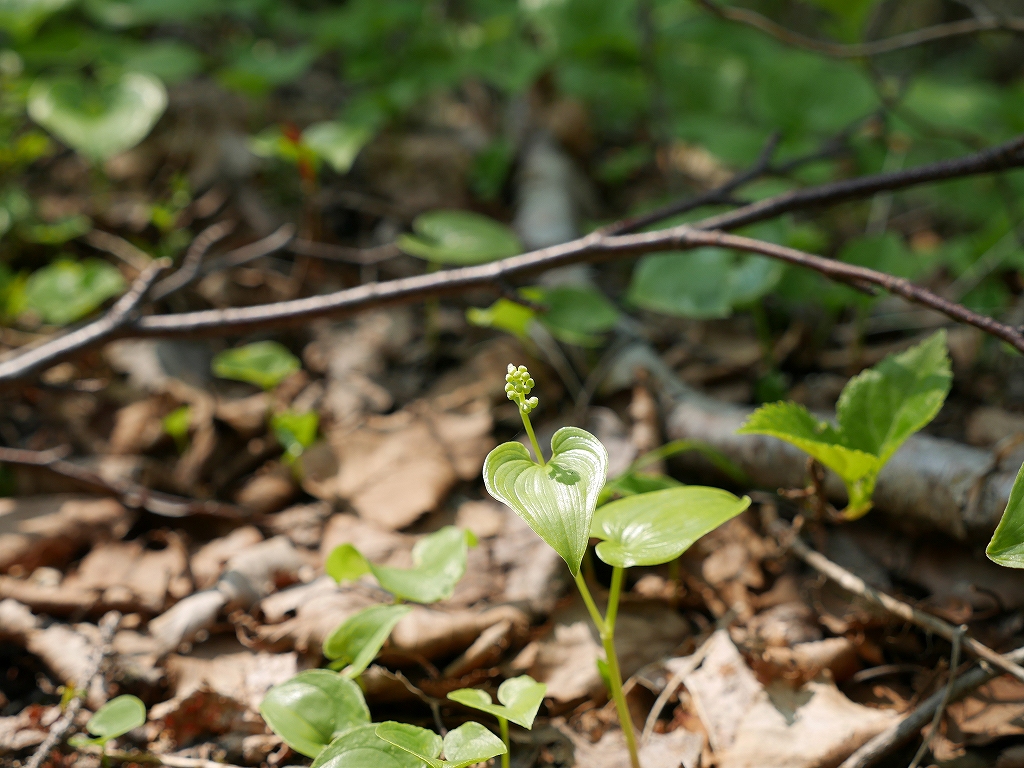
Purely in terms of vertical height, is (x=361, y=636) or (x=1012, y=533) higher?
(x=1012, y=533)

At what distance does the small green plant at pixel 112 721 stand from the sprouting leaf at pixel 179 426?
835 millimetres

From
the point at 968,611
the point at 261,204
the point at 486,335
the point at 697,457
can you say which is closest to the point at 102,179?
the point at 261,204

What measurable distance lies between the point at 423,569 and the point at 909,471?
3.17ft

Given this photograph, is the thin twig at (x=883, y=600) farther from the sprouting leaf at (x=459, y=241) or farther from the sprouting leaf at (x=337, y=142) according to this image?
the sprouting leaf at (x=337, y=142)

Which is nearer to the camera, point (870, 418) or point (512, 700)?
point (512, 700)

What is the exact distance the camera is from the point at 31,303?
2.03 meters

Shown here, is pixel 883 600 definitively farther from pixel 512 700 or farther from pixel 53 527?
pixel 53 527

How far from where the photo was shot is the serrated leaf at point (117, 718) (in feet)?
3.53

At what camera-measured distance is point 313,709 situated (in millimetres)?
1017

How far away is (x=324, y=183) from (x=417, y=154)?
50 centimetres

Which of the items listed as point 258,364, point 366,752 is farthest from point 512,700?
point 258,364

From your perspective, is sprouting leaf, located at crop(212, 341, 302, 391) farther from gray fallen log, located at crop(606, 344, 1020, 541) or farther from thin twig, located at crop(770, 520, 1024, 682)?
thin twig, located at crop(770, 520, 1024, 682)

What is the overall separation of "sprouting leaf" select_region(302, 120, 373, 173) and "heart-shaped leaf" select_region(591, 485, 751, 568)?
67.8 inches

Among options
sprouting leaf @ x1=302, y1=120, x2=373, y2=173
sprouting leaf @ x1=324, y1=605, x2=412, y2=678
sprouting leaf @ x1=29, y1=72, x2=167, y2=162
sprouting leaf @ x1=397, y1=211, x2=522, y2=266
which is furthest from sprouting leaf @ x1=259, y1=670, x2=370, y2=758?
sprouting leaf @ x1=29, y1=72, x2=167, y2=162
